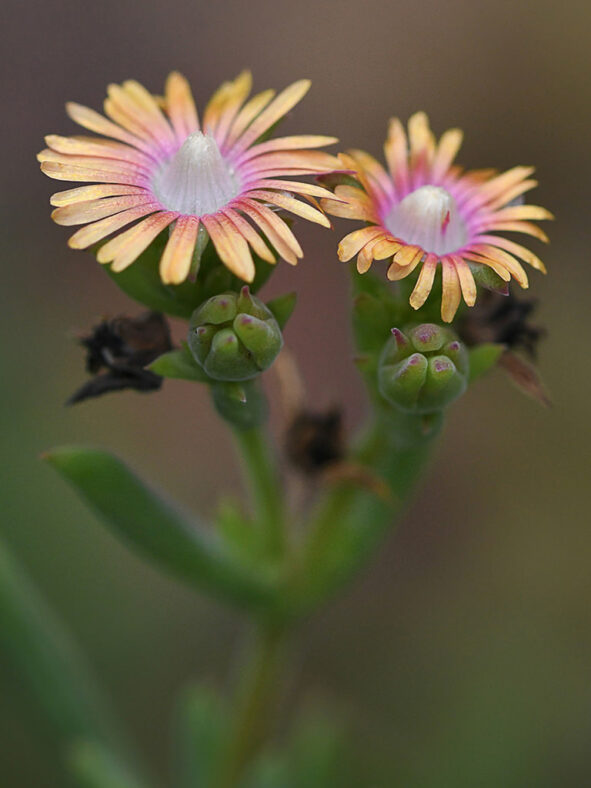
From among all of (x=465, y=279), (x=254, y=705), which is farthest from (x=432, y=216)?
(x=254, y=705)

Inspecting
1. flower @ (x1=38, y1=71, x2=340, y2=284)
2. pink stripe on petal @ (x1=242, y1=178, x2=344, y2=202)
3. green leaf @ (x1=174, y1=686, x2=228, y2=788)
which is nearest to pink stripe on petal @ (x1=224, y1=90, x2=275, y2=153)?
flower @ (x1=38, y1=71, x2=340, y2=284)

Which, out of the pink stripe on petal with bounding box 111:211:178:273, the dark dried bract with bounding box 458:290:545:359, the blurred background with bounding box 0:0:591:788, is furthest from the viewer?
the blurred background with bounding box 0:0:591:788

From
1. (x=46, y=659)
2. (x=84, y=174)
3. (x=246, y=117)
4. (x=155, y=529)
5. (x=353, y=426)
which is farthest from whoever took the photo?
(x=353, y=426)

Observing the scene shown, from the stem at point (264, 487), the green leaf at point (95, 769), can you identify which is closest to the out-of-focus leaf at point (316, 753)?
the green leaf at point (95, 769)

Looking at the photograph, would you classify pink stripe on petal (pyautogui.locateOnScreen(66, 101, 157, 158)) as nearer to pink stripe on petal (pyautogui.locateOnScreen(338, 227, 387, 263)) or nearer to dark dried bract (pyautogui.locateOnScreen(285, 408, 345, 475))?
pink stripe on petal (pyautogui.locateOnScreen(338, 227, 387, 263))

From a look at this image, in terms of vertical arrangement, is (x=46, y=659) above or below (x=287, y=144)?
below

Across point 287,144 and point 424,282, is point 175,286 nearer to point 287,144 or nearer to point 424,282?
point 287,144

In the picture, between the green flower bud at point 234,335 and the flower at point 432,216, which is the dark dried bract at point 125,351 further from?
the flower at point 432,216
